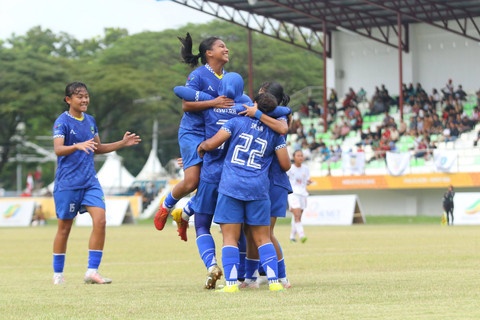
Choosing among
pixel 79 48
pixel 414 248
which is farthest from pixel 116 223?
pixel 79 48

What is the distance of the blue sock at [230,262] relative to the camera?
8.50 m

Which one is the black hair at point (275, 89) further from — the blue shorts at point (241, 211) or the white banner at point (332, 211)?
the white banner at point (332, 211)

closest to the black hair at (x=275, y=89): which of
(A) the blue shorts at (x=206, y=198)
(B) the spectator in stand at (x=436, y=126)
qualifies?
(A) the blue shorts at (x=206, y=198)

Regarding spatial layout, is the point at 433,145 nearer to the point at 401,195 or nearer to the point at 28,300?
the point at 401,195

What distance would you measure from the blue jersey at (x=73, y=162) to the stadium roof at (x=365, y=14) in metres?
32.0

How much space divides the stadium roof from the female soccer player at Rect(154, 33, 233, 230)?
107 ft

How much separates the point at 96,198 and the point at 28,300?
2.62 meters

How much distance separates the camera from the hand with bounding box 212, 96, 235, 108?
8.95 m

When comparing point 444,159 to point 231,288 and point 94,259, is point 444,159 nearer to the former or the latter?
point 94,259

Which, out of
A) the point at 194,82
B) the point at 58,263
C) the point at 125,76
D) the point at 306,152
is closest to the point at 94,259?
the point at 58,263

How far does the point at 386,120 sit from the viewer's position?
1740 inches

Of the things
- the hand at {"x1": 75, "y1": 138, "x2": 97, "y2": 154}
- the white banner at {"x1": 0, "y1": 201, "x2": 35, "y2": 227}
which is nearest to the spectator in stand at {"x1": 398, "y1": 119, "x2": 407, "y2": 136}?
the white banner at {"x1": 0, "y1": 201, "x2": 35, "y2": 227}

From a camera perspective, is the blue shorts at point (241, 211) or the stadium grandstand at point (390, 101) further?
the stadium grandstand at point (390, 101)

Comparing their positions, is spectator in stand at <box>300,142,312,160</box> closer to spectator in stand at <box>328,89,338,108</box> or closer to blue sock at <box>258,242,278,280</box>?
spectator in stand at <box>328,89,338,108</box>
